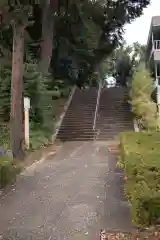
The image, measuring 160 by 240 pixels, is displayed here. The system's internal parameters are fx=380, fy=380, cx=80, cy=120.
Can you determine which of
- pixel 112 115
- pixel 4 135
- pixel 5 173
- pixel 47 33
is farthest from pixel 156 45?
pixel 5 173

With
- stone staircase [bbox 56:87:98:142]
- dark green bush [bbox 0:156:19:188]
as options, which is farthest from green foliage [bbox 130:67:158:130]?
dark green bush [bbox 0:156:19:188]

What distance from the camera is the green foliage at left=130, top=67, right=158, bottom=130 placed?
1983cm

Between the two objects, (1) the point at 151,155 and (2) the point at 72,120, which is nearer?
(1) the point at 151,155

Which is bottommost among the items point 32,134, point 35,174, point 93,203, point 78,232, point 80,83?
point 80,83

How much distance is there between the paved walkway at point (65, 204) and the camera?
5.30m

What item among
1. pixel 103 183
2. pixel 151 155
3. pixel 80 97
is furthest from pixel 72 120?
pixel 151 155

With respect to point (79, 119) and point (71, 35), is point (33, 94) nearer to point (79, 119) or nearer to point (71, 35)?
point (79, 119)

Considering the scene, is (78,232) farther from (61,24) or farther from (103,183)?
(61,24)

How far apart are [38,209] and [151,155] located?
240 cm

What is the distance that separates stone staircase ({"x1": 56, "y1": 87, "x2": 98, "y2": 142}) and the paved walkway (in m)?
8.27

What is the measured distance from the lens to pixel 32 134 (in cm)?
1638

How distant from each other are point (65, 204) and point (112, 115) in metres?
16.3

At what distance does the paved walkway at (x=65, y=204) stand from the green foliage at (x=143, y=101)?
8.94 m

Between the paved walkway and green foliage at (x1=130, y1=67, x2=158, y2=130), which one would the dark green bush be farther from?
green foliage at (x1=130, y1=67, x2=158, y2=130)
